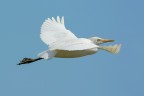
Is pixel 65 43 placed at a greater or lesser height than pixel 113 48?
greater

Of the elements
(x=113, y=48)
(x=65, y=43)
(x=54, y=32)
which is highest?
(x=54, y=32)

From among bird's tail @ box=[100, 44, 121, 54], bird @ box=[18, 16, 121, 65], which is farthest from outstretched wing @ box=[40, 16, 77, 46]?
bird's tail @ box=[100, 44, 121, 54]

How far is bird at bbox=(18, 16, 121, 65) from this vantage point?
27.1 metres

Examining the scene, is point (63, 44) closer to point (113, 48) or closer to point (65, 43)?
point (65, 43)

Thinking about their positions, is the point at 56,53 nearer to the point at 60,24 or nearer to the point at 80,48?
the point at 80,48

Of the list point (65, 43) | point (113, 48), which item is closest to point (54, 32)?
point (65, 43)

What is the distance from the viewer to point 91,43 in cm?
2803

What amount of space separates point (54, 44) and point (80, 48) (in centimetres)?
228

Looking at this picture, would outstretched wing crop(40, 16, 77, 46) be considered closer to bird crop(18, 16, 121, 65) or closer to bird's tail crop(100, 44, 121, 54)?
bird crop(18, 16, 121, 65)

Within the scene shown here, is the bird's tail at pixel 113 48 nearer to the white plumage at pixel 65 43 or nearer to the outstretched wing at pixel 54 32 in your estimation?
the white plumage at pixel 65 43

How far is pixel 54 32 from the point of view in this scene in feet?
104

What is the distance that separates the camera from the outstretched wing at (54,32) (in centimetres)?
3050

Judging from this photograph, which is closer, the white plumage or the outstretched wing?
the white plumage

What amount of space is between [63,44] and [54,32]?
3767 millimetres
